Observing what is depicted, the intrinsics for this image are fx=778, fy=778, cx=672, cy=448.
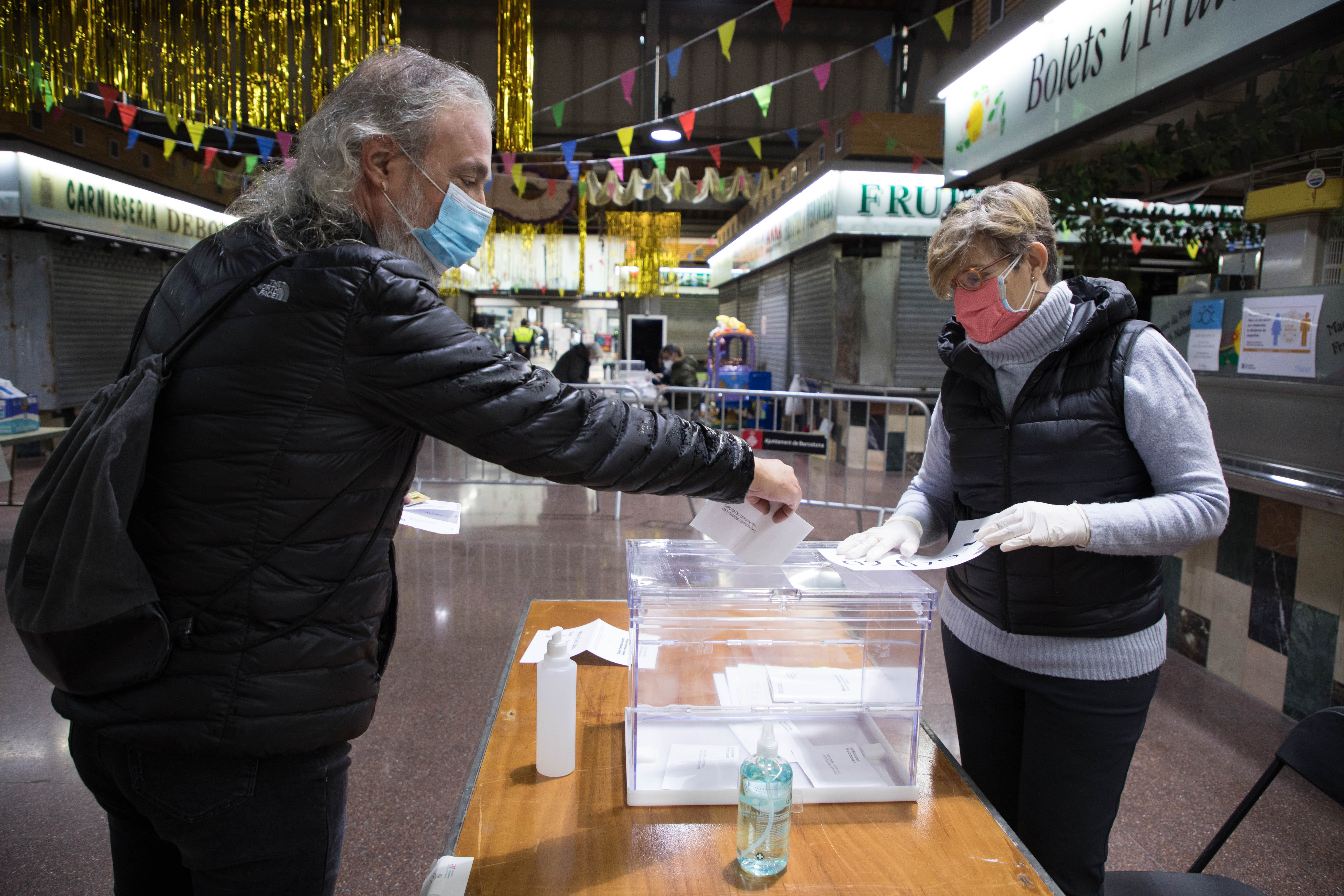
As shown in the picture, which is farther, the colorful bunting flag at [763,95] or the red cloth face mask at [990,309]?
the colorful bunting flag at [763,95]

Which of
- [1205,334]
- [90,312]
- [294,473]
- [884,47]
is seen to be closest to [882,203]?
[884,47]

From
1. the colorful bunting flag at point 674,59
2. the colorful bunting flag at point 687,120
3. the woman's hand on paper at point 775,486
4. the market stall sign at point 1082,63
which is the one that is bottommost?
the woman's hand on paper at point 775,486

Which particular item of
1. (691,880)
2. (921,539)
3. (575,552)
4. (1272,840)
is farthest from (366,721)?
(575,552)

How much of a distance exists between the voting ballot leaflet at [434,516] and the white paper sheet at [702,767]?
0.79 meters

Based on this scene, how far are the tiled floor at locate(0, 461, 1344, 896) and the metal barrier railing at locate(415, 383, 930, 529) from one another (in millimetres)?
1894

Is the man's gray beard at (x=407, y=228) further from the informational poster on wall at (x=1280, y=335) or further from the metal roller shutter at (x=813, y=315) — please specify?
the metal roller shutter at (x=813, y=315)

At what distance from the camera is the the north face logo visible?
1006 millimetres

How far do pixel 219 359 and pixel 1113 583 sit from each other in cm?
157

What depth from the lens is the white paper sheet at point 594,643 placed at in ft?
5.95

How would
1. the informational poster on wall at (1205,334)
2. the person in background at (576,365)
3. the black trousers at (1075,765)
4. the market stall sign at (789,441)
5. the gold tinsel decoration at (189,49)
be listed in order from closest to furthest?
the black trousers at (1075,765), the informational poster on wall at (1205,334), the gold tinsel decoration at (189,49), the market stall sign at (789,441), the person in background at (576,365)

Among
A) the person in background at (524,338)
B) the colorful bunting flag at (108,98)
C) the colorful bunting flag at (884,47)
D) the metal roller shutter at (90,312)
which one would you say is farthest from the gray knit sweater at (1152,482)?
the person in background at (524,338)

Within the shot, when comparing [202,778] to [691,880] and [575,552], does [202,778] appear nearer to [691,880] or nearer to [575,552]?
[691,880]

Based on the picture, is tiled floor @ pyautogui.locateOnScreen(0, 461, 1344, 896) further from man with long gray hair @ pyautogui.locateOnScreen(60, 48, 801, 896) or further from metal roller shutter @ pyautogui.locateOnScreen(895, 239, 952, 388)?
metal roller shutter @ pyautogui.locateOnScreen(895, 239, 952, 388)

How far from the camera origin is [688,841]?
1177mm
